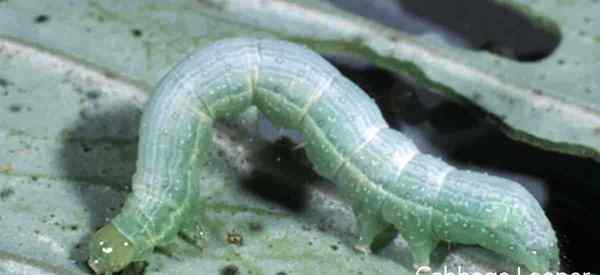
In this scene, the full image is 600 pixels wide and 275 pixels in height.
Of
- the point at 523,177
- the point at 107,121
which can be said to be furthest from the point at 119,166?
the point at 523,177

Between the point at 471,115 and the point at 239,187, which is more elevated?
the point at 471,115

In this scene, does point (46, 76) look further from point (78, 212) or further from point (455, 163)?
point (455, 163)

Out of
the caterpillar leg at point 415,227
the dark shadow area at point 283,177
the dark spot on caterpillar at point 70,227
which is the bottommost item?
the dark spot on caterpillar at point 70,227

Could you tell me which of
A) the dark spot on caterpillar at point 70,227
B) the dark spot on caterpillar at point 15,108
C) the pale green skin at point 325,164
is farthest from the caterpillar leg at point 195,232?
the dark spot on caterpillar at point 15,108

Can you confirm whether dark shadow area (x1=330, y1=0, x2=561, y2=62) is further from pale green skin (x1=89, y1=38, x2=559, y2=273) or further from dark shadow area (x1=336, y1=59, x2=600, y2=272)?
pale green skin (x1=89, y1=38, x2=559, y2=273)

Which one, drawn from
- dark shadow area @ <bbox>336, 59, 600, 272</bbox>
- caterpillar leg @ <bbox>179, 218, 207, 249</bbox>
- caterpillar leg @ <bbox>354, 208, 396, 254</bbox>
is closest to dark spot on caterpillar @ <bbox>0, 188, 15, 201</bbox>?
caterpillar leg @ <bbox>179, 218, 207, 249</bbox>

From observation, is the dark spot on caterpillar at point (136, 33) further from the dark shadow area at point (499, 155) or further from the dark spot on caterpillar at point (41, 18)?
the dark shadow area at point (499, 155)
